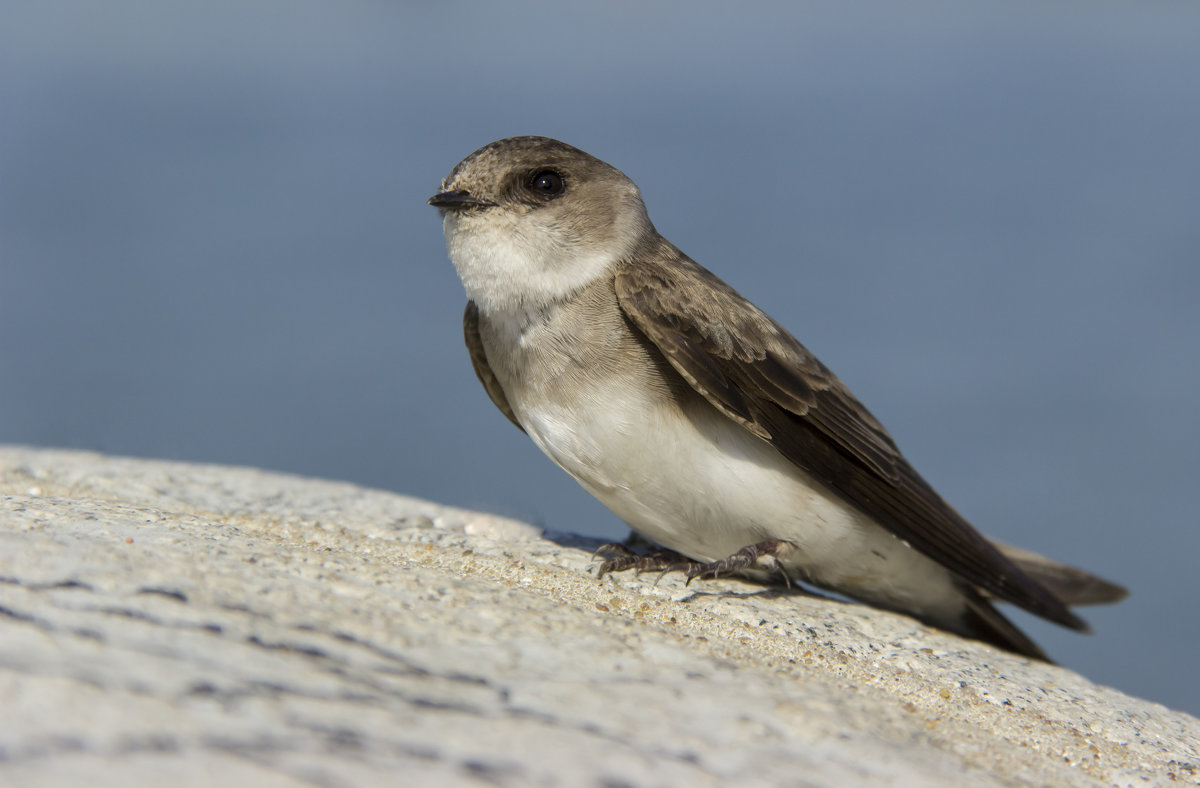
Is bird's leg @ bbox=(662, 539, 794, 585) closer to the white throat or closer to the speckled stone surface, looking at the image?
the speckled stone surface

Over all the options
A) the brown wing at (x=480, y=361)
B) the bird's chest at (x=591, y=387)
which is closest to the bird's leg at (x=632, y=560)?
the bird's chest at (x=591, y=387)

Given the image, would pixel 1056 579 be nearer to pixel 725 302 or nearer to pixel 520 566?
pixel 725 302

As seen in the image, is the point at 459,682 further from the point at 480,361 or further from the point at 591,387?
the point at 480,361

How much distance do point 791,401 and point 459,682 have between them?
1.91 m

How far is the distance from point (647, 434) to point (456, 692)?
1.53 m

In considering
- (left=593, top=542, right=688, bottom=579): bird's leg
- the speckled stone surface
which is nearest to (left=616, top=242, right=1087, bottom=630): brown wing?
the speckled stone surface

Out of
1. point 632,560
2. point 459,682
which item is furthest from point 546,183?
point 459,682

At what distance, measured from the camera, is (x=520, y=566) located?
329cm

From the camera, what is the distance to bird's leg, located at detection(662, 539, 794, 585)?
135 inches

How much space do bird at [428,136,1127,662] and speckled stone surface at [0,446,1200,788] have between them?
0.99 feet

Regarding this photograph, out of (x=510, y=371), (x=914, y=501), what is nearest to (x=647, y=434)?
(x=510, y=371)

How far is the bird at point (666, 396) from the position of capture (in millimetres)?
3352

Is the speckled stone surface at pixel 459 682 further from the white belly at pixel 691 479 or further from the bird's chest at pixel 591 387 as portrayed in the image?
the bird's chest at pixel 591 387

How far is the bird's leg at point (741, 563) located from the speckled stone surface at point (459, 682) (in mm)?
97
